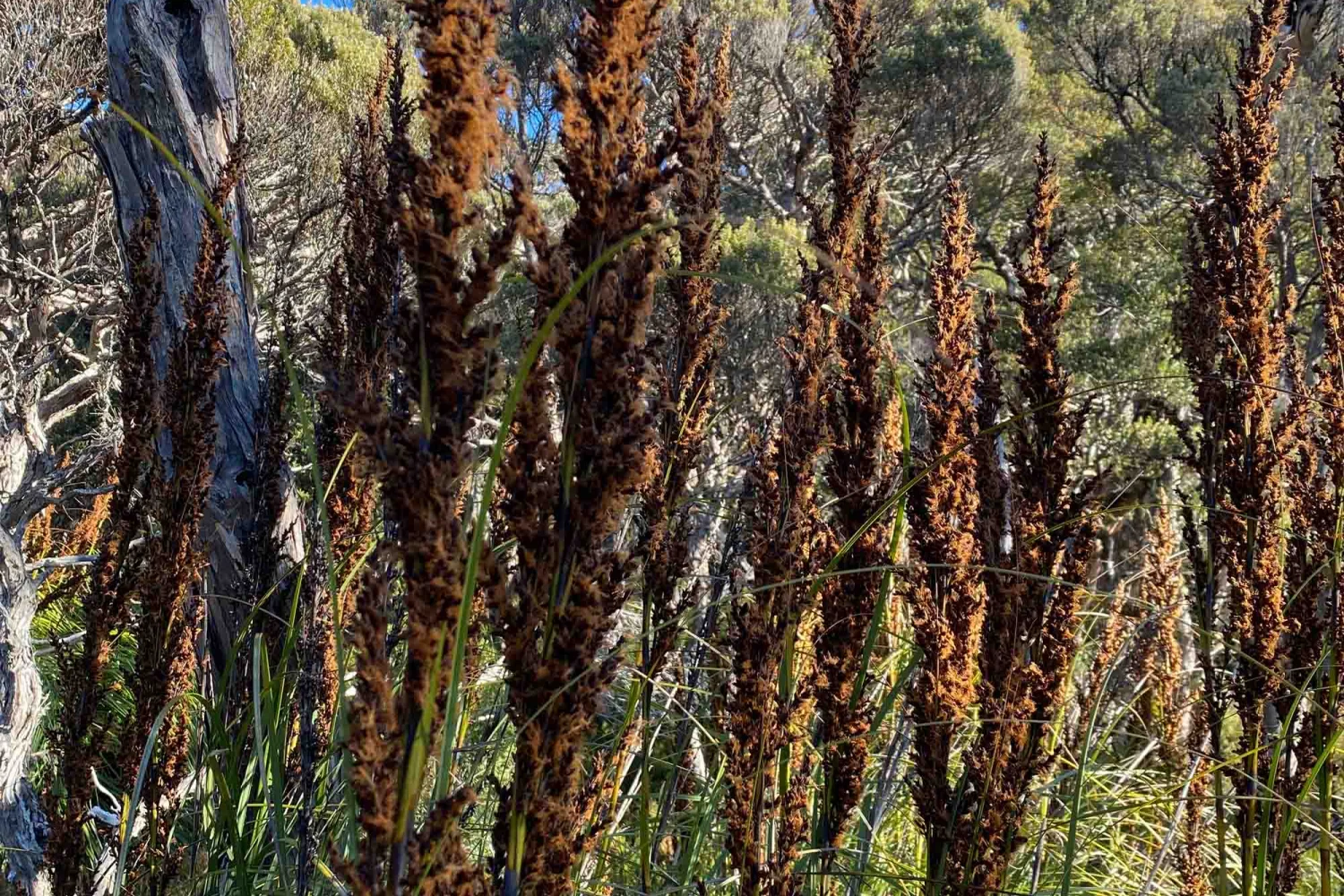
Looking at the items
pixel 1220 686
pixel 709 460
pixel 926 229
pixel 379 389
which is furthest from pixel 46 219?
pixel 1220 686

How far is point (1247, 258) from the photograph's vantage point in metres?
2.37

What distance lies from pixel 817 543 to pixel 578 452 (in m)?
1.14

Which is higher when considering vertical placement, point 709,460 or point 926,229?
point 926,229

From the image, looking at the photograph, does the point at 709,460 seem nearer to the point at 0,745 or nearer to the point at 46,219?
the point at 46,219

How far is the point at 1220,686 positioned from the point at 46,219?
12622 millimetres

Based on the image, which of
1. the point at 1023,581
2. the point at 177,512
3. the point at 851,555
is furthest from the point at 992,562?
the point at 177,512

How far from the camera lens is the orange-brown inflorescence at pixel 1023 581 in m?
1.86

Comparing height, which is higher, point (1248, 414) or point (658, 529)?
point (1248, 414)

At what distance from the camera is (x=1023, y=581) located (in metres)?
1.86

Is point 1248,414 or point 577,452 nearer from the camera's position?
point 577,452

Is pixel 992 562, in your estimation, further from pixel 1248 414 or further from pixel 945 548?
pixel 1248 414

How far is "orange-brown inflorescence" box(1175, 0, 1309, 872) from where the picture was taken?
7.73 ft

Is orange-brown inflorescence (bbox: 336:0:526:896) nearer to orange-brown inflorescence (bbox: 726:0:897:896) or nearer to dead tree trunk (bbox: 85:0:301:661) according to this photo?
orange-brown inflorescence (bbox: 726:0:897:896)

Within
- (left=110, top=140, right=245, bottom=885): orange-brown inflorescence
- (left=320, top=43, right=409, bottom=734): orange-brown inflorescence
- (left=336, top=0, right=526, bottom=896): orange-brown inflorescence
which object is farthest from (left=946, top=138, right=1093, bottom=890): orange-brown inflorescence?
(left=110, top=140, right=245, bottom=885): orange-brown inflorescence
